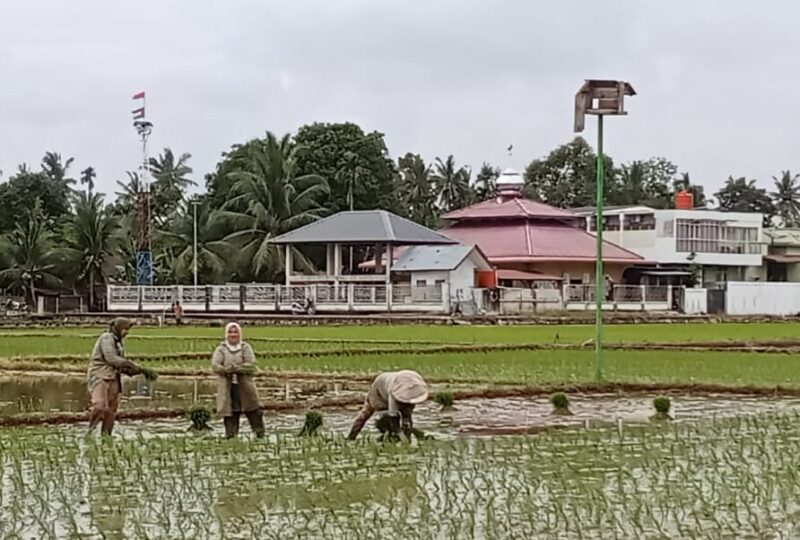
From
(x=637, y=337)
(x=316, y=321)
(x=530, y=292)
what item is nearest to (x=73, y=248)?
(x=316, y=321)

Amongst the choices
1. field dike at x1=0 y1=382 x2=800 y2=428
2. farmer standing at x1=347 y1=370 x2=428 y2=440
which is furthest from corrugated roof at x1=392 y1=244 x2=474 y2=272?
farmer standing at x1=347 y1=370 x2=428 y2=440

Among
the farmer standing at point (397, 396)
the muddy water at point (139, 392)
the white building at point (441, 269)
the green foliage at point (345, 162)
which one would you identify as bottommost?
the muddy water at point (139, 392)

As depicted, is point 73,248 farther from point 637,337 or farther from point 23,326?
point 637,337

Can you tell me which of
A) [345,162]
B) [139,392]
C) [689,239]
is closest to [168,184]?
[345,162]

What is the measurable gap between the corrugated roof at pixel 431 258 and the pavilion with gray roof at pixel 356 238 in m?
0.36

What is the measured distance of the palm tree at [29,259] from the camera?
47.9 m

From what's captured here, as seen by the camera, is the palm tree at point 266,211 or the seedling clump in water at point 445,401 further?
the palm tree at point 266,211

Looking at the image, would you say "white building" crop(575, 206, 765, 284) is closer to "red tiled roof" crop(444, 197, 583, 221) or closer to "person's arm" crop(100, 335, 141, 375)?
"red tiled roof" crop(444, 197, 583, 221)

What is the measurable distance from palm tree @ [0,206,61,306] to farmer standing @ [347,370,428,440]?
39.1m

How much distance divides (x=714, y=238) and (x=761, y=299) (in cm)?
924

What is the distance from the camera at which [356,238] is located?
44.0 metres

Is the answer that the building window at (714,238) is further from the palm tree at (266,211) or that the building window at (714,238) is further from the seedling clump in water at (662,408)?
the seedling clump in water at (662,408)

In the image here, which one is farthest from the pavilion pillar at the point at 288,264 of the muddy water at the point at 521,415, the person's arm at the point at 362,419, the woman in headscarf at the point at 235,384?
the person's arm at the point at 362,419

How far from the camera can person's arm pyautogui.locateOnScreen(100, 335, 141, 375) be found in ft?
36.9
